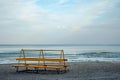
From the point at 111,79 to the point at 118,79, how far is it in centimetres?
34

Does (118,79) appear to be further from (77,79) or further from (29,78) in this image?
(29,78)

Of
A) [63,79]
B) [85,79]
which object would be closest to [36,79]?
[63,79]

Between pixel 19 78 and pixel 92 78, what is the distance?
3708 millimetres

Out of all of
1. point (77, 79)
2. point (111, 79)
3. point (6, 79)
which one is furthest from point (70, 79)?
point (6, 79)

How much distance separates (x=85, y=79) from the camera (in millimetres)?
12508

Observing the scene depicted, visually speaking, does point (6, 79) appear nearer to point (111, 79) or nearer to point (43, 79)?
point (43, 79)

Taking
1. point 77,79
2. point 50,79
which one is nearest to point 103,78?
point 77,79

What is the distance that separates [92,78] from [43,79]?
8.02 feet

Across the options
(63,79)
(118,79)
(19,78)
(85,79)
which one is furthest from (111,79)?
(19,78)

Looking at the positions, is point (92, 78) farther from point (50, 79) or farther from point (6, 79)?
point (6, 79)

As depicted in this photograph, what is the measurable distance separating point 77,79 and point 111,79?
164 centimetres

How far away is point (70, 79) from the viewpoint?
12.6 metres

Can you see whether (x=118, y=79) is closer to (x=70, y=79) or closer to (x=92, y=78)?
(x=92, y=78)

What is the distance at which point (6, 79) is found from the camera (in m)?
12.8
